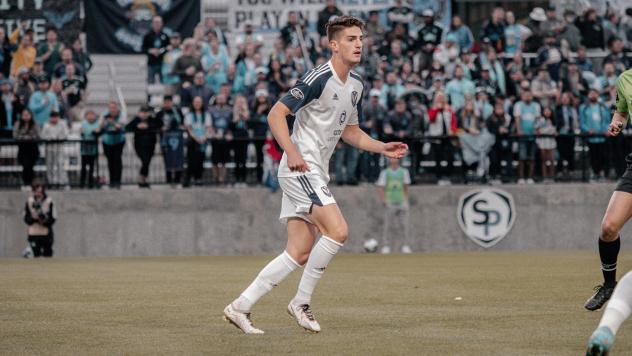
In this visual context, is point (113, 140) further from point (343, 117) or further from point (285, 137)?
point (285, 137)

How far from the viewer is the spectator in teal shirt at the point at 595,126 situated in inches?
1034

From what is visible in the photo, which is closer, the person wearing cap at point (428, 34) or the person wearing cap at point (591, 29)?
the person wearing cap at point (428, 34)

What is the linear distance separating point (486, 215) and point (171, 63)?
7.07m

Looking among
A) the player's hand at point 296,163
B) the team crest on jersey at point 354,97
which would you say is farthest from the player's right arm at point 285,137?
the team crest on jersey at point 354,97

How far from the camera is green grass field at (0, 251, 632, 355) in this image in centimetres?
971

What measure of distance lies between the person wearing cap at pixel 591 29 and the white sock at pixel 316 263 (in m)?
20.7

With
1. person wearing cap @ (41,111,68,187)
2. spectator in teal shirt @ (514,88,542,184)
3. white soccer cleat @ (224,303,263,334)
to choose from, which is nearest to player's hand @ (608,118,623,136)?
white soccer cleat @ (224,303,263,334)

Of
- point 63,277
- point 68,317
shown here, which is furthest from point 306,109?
point 63,277

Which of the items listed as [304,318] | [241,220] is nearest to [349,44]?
[304,318]

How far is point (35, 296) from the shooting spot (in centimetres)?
1450

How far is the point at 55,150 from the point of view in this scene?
25.7 m

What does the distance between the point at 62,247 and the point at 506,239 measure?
857 cm

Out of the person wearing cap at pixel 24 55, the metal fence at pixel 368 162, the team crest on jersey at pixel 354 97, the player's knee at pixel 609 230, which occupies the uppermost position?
the team crest on jersey at pixel 354 97

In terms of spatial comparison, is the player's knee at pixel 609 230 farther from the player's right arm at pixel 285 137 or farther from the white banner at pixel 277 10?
the white banner at pixel 277 10
